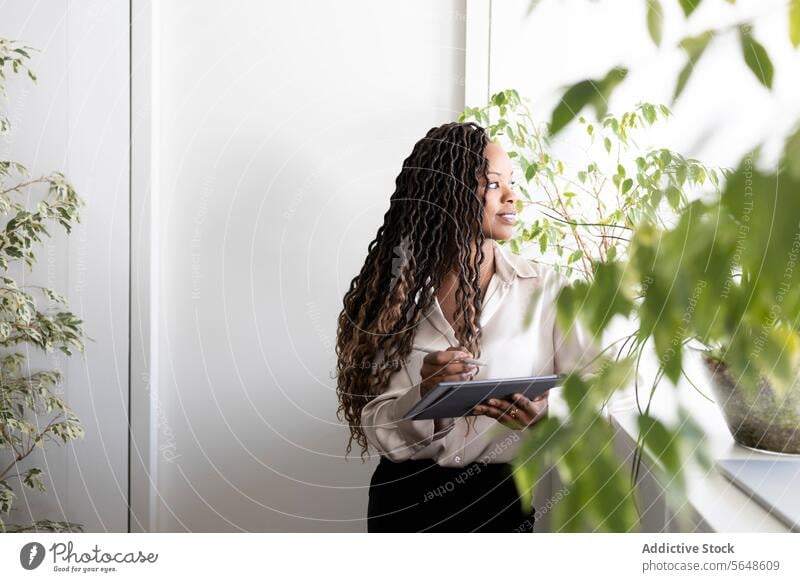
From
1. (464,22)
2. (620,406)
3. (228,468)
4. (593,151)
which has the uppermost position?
(464,22)

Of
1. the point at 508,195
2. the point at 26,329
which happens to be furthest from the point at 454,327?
the point at 26,329

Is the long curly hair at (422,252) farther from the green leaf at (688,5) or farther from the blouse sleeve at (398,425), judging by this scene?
the green leaf at (688,5)

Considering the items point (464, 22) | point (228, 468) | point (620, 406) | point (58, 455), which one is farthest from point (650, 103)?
point (58, 455)

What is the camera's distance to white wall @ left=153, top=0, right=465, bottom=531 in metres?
0.89

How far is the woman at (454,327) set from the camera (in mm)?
798

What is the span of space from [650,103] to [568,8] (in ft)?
0.48

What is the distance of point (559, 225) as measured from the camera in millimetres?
936

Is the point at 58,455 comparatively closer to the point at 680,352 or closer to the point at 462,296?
the point at 462,296

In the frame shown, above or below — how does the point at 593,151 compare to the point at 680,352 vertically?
above
